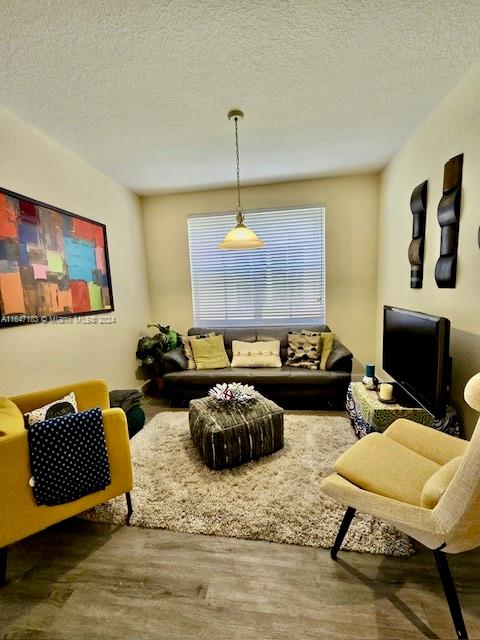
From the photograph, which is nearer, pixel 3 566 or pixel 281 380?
pixel 3 566

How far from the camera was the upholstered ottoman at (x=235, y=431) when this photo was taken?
216cm

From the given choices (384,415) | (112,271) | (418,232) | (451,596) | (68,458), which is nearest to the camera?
(451,596)

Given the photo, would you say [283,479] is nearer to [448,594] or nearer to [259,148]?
[448,594]

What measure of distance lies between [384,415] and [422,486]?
879 millimetres

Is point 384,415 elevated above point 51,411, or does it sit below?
below

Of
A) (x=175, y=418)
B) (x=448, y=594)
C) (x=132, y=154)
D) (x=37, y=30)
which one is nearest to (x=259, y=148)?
(x=132, y=154)

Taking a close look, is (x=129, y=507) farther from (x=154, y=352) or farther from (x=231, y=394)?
(x=154, y=352)

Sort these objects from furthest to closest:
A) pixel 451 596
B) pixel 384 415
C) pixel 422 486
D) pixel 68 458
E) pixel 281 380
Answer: pixel 281 380 < pixel 384 415 < pixel 68 458 < pixel 422 486 < pixel 451 596

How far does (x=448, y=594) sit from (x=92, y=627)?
145 centimetres

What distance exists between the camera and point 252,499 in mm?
1870

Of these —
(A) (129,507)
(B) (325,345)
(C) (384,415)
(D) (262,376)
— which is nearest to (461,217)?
(C) (384,415)

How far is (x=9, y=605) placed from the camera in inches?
50.8

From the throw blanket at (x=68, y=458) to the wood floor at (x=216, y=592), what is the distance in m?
0.36

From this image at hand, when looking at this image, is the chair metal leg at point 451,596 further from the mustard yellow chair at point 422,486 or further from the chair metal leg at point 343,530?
the chair metal leg at point 343,530
